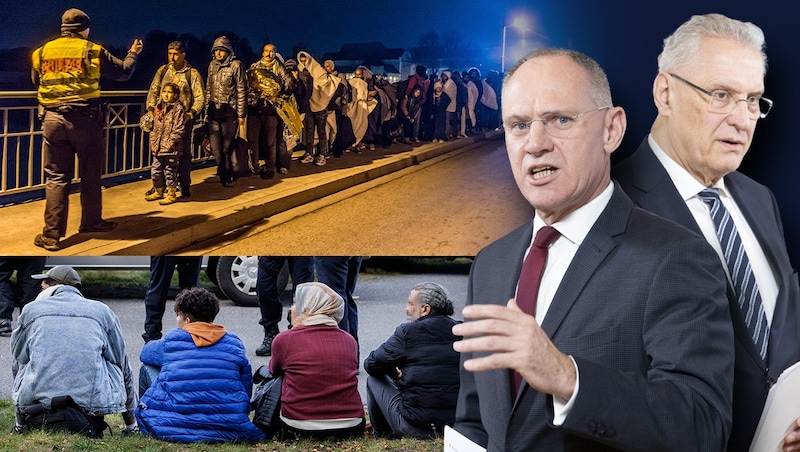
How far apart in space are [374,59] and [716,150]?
2276 millimetres

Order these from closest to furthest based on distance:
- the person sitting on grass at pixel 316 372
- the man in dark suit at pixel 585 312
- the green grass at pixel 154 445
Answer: the man in dark suit at pixel 585 312 → the green grass at pixel 154 445 → the person sitting on grass at pixel 316 372

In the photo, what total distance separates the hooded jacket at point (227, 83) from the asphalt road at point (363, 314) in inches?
41.7

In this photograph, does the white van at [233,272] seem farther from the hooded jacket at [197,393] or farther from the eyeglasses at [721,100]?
the eyeglasses at [721,100]

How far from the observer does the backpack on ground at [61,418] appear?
4.38m

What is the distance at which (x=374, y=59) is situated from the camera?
4754 mm

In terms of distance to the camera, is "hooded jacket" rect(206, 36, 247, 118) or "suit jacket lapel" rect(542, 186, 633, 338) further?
"hooded jacket" rect(206, 36, 247, 118)

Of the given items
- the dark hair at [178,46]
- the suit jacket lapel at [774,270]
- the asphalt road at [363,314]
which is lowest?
the asphalt road at [363,314]

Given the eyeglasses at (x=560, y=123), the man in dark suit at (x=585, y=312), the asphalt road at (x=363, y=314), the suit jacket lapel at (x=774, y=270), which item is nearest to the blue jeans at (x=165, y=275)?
the asphalt road at (x=363, y=314)

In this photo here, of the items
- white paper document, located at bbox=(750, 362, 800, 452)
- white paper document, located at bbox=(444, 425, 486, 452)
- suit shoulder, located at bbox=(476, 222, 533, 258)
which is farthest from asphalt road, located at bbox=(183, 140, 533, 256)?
white paper document, located at bbox=(444, 425, 486, 452)

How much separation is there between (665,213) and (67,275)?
3073 millimetres

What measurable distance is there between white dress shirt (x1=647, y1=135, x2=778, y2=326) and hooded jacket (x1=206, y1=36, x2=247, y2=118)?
2452mm

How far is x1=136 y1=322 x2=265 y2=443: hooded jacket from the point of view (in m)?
4.40

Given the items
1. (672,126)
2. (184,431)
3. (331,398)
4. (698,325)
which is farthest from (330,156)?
(698,325)

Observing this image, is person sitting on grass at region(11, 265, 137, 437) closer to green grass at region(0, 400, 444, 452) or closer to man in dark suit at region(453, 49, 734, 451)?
green grass at region(0, 400, 444, 452)
